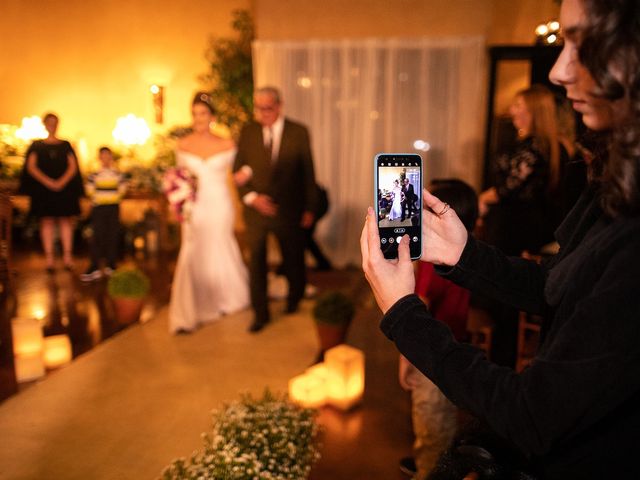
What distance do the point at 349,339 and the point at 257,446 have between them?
101 inches

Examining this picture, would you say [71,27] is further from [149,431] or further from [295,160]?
[149,431]

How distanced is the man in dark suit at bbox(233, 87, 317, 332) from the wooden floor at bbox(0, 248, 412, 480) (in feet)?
3.15

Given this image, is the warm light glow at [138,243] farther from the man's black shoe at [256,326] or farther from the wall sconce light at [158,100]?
the man's black shoe at [256,326]

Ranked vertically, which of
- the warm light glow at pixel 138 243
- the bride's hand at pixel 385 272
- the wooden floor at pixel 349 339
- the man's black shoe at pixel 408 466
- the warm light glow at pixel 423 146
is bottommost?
the wooden floor at pixel 349 339

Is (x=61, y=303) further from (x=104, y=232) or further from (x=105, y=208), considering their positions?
(x=105, y=208)

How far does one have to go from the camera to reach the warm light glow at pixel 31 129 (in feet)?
8.87

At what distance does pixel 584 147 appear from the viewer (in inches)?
46.8

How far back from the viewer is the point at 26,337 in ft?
11.2

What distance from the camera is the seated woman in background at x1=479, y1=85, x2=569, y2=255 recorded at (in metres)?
3.42

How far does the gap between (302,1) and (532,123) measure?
14.1 ft

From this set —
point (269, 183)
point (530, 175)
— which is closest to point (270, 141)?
point (269, 183)

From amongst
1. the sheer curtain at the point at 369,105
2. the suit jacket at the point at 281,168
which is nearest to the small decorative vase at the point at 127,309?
the suit jacket at the point at 281,168

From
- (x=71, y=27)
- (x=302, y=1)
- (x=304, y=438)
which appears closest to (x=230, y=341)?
Result: (x=304, y=438)

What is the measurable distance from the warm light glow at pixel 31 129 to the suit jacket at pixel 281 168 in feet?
5.57
